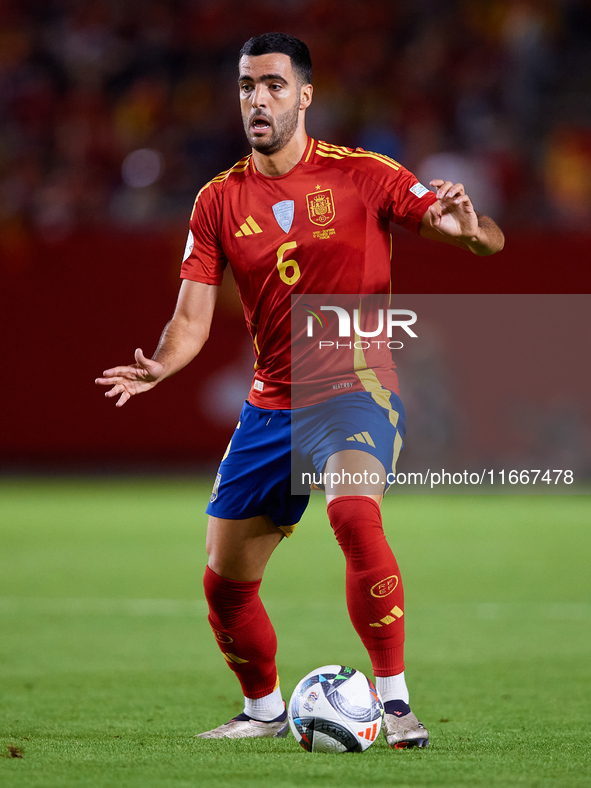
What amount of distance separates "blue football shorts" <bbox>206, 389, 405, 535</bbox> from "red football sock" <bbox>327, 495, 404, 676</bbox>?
9.3 inches

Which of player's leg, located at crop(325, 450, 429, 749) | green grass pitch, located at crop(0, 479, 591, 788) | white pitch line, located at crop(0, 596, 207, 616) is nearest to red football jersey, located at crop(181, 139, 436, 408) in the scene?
player's leg, located at crop(325, 450, 429, 749)

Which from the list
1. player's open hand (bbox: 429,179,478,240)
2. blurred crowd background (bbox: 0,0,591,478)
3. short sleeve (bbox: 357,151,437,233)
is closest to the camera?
player's open hand (bbox: 429,179,478,240)

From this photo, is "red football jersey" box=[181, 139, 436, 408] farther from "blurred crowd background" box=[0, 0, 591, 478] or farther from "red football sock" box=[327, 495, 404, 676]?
"blurred crowd background" box=[0, 0, 591, 478]

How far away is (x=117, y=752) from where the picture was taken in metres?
4.10

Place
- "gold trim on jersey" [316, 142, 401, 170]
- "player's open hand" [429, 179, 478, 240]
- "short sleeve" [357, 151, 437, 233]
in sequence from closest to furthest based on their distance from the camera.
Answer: "player's open hand" [429, 179, 478, 240] → "short sleeve" [357, 151, 437, 233] → "gold trim on jersey" [316, 142, 401, 170]

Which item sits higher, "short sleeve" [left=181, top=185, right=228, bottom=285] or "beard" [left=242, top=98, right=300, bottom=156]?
"beard" [left=242, top=98, right=300, bottom=156]

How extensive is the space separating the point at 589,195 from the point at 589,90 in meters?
2.49

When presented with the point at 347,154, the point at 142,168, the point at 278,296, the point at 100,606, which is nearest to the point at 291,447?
the point at 278,296

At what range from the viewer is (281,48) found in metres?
4.66

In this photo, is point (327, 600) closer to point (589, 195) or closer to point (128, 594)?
point (128, 594)

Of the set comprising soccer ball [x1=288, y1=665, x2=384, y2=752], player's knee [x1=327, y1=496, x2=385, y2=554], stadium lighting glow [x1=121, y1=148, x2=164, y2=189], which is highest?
stadium lighting glow [x1=121, y1=148, x2=164, y2=189]

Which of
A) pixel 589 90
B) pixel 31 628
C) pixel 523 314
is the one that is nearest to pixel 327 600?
pixel 31 628

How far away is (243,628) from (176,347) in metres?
1.19

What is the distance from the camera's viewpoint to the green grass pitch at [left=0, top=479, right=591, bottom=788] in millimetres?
3895
